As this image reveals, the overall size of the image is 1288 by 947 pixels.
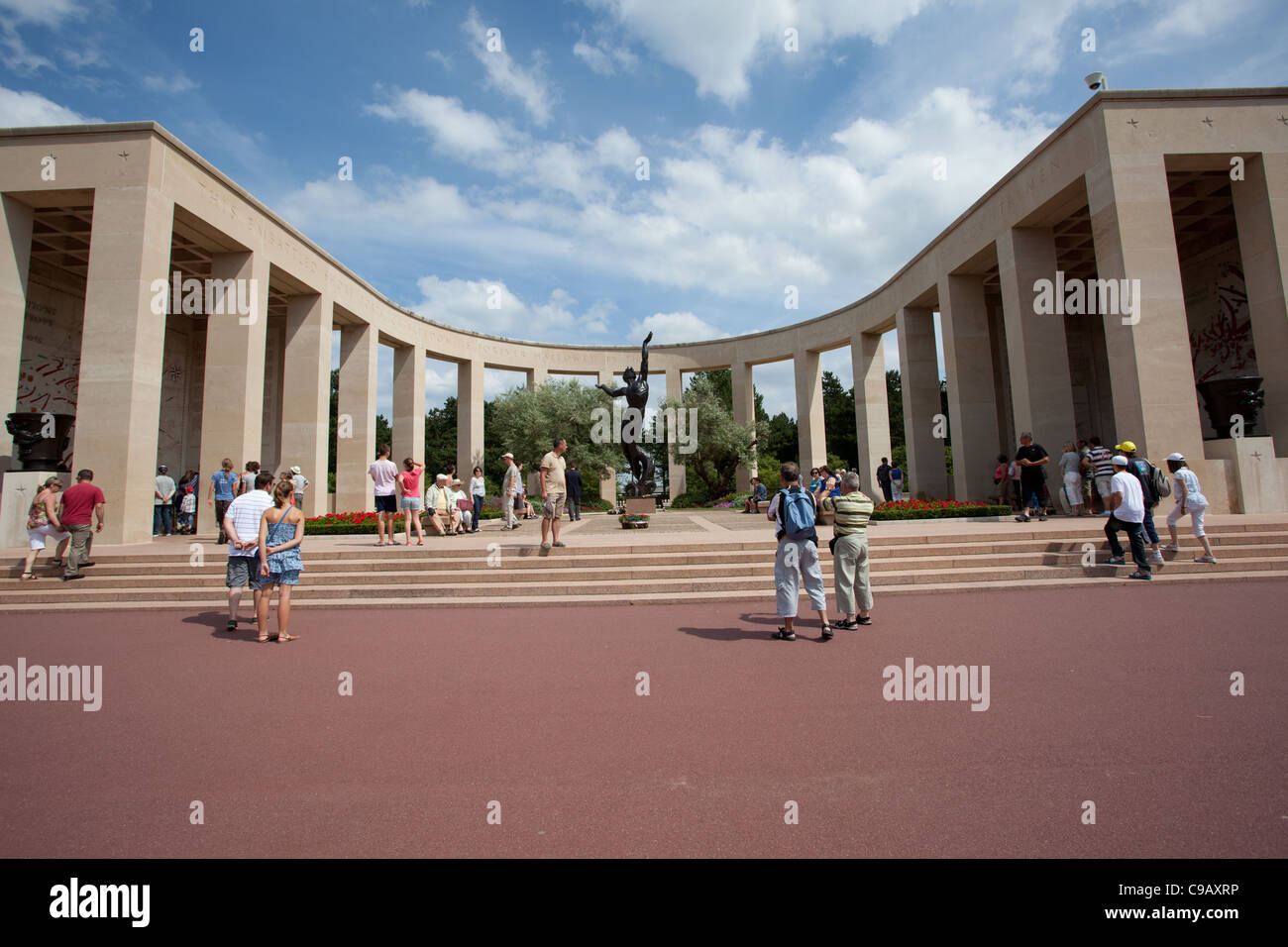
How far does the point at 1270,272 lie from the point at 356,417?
2639 cm

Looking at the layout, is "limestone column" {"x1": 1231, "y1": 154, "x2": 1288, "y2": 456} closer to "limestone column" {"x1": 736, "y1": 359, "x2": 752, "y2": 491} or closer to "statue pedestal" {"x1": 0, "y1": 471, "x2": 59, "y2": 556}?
"limestone column" {"x1": 736, "y1": 359, "x2": 752, "y2": 491}

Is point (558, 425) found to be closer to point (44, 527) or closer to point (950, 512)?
point (950, 512)

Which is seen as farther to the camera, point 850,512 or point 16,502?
point 16,502

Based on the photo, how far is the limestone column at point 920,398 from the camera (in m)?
21.6

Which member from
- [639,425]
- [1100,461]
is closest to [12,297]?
[639,425]

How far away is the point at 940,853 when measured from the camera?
2277mm

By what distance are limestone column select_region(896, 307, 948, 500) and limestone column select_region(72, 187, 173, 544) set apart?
72.2 feet

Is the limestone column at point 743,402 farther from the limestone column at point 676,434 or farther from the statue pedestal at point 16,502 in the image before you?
the statue pedestal at point 16,502

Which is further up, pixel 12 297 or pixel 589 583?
pixel 12 297

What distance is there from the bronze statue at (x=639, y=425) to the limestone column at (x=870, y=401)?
12.1m

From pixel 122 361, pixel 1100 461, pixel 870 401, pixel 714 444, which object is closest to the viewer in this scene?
pixel 1100 461

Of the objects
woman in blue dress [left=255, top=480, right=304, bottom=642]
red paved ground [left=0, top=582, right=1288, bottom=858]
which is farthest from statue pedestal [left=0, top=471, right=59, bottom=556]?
woman in blue dress [left=255, top=480, right=304, bottom=642]

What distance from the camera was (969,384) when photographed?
63.1 ft
